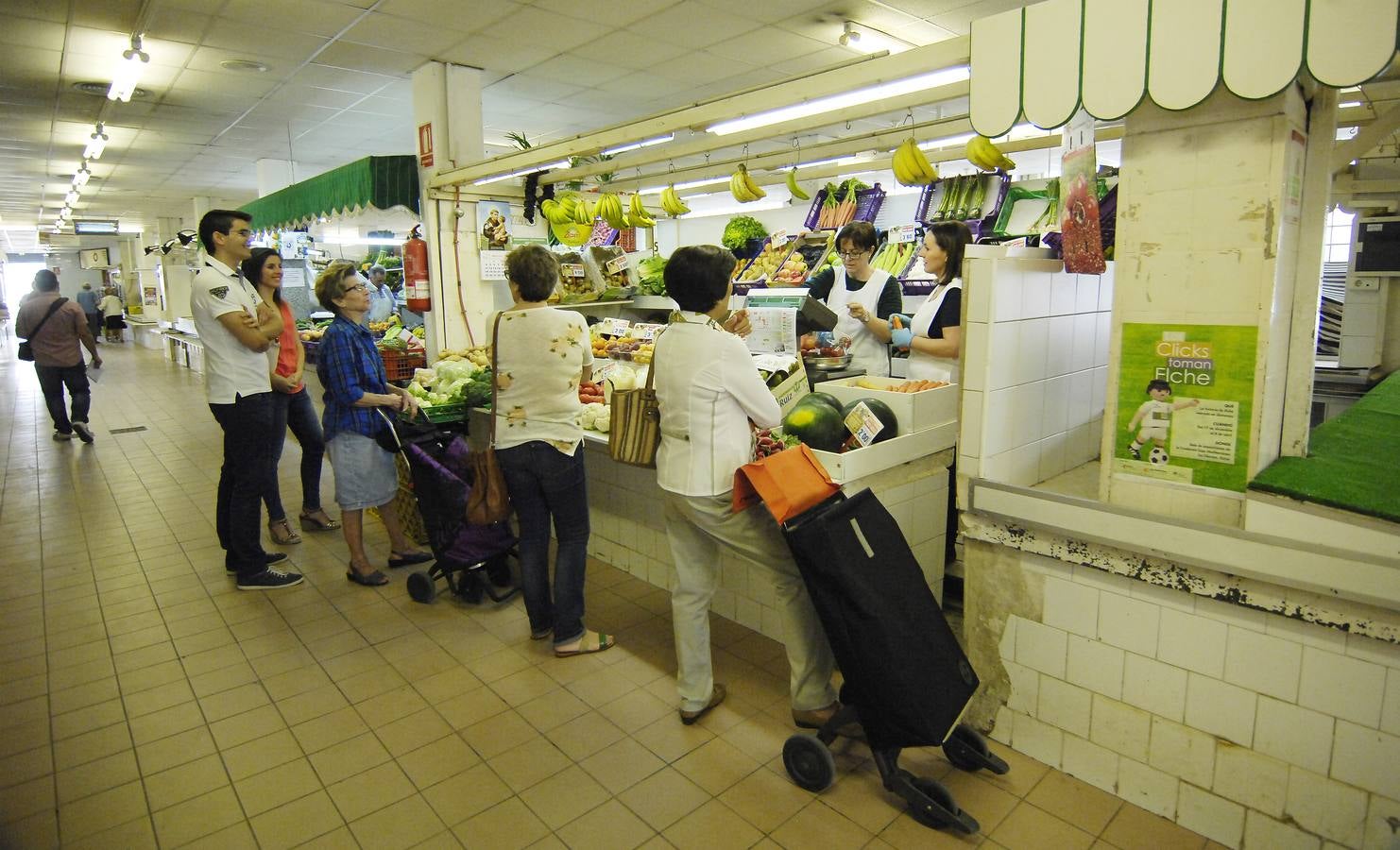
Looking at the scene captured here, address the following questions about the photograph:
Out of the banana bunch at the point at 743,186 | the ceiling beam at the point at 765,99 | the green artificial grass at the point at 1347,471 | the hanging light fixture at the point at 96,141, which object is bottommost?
the green artificial grass at the point at 1347,471

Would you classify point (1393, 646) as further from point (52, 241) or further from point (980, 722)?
A: point (52, 241)

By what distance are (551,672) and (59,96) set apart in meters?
8.85

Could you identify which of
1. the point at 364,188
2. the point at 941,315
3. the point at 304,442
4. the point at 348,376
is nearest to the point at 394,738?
the point at 348,376

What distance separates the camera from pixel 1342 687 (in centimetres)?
203

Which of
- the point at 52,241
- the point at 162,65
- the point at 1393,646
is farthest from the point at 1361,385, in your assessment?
the point at 52,241

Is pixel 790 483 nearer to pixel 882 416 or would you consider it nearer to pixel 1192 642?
pixel 882 416

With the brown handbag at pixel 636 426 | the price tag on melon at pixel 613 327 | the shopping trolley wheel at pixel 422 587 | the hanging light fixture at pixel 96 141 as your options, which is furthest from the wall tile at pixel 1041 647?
the hanging light fixture at pixel 96 141

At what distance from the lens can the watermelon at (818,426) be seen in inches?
117

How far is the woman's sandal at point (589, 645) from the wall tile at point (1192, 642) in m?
2.25

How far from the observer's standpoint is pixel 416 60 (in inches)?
270

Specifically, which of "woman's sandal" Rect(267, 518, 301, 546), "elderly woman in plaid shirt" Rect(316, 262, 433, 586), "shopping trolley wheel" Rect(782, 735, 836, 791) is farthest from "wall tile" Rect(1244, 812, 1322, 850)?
"woman's sandal" Rect(267, 518, 301, 546)

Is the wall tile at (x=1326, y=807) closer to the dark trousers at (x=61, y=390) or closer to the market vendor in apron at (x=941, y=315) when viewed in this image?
the market vendor in apron at (x=941, y=315)

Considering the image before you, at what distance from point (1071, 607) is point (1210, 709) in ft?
1.46

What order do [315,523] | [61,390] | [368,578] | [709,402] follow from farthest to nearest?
1. [61,390]
2. [315,523]
3. [368,578]
4. [709,402]
